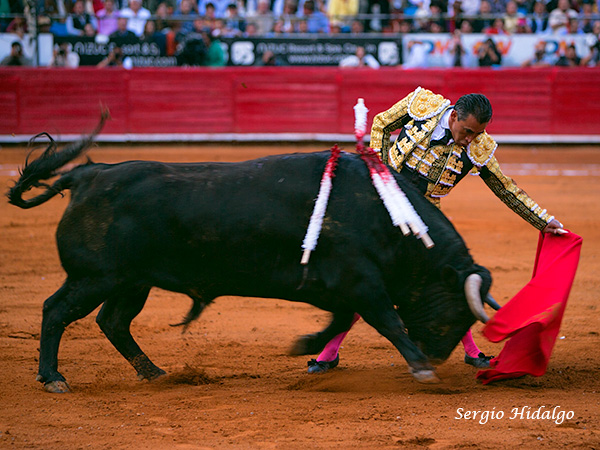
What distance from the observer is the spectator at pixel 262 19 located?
39.6 feet

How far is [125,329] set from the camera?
360 centimetres

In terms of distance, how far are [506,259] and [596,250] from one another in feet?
3.02

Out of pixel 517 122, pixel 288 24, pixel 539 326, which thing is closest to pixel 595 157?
pixel 517 122

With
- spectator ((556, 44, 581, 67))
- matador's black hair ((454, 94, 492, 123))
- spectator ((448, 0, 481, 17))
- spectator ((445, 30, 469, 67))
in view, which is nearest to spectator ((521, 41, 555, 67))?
spectator ((556, 44, 581, 67))

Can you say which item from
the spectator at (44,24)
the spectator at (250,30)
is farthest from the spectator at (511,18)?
the spectator at (44,24)

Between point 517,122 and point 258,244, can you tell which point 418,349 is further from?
point 517,122

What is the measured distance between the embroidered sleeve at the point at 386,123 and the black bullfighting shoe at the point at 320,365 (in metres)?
1.08

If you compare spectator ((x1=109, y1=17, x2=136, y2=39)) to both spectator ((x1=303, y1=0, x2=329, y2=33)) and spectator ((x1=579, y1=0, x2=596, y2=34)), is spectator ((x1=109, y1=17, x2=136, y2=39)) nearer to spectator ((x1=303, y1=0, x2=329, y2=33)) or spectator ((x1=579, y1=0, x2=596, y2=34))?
spectator ((x1=303, y1=0, x2=329, y2=33))

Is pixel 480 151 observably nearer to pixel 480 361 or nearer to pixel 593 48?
pixel 480 361

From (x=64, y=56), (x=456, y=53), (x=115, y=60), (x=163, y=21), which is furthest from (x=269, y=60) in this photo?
(x=64, y=56)

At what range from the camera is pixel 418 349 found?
3254 mm

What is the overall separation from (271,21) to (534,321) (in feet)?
31.8

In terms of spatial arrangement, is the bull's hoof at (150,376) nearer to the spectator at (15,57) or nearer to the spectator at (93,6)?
the spectator at (15,57)

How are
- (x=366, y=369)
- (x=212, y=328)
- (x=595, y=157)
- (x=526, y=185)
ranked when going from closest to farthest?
(x=366, y=369) → (x=212, y=328) → (x=526, y=185) → (x=595, y=157)
